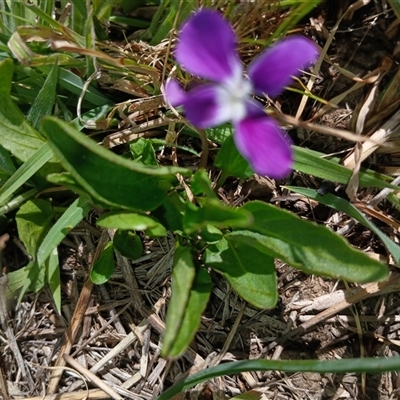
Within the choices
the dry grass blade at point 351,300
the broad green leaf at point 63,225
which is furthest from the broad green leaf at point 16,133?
the dry grass blade at point 351,300

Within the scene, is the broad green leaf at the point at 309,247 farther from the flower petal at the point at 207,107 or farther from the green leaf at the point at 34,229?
the green leaf at the point at 34,229

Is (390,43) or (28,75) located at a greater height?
(390,43)

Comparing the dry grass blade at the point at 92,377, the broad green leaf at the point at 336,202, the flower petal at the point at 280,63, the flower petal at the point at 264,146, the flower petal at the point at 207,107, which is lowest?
the dry grass blade at the point at 92,377

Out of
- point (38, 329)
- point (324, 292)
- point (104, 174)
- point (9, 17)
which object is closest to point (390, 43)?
point (324, 292)

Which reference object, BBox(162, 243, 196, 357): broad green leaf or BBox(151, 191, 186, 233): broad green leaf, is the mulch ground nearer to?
BBox(151, 191, 186, 233): broad green leaf

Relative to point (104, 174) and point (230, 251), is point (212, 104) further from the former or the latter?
point (230, 251)

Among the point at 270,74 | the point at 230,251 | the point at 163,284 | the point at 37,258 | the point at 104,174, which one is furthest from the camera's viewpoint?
the point at 163,284
